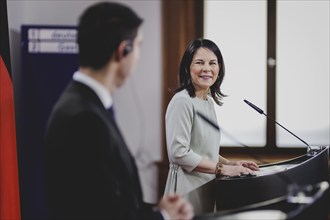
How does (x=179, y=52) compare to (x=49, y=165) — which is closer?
(x=49, y=165)

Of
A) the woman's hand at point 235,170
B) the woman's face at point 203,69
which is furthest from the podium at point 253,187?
the woman's face at point 203,69

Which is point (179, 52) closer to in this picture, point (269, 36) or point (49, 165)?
point (269, 36)

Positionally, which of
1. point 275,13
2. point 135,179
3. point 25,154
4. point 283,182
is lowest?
point 25,154

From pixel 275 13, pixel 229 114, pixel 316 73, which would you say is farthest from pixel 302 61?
pixel 229 114

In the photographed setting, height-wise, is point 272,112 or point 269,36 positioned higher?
point 269,36

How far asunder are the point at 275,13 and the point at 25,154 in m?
1.66

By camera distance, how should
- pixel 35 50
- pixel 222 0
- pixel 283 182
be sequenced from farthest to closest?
pixel 222 0 < pixel 35 50 < pixel 283 182

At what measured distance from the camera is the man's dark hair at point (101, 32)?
3.08 ft

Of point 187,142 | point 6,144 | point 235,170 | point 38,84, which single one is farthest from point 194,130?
point 38,84

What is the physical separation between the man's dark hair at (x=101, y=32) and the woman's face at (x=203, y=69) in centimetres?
70

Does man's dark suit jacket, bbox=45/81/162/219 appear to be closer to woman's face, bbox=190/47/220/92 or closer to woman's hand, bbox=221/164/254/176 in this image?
woman's hand, bbox=221/164/254/176

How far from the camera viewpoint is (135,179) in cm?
98

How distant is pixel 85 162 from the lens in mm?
888

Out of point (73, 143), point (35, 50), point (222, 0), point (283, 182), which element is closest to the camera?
point (73, 143)
